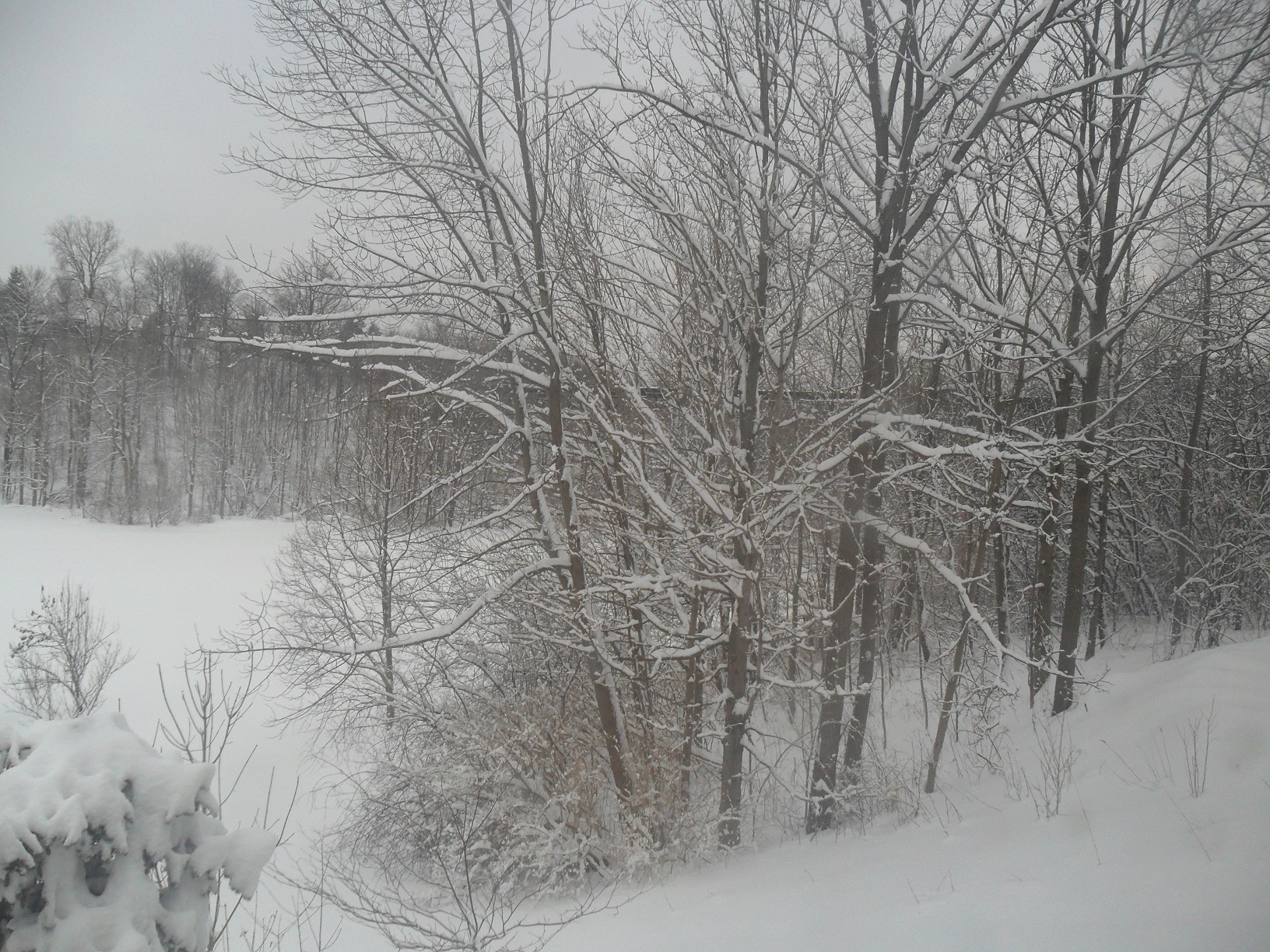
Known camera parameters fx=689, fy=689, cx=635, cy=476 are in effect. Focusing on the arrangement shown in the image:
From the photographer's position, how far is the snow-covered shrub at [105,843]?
2.40m

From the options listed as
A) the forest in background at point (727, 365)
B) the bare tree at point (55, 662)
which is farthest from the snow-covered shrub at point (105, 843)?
the bare tree at point (55, 662)

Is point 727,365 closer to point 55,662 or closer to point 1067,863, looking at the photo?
point 1067,863

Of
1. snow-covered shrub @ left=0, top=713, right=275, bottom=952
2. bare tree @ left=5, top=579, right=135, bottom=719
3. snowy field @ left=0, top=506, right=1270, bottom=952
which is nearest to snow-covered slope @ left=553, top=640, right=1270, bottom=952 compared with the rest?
snowy field @ left=0, top=506, right=1270, bottom=952

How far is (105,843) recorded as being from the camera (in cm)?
256

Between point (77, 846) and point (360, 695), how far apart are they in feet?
34.7

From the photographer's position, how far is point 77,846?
99.1 inches

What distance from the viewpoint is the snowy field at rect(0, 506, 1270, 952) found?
3271 mm

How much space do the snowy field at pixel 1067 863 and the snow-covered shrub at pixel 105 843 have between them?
279 cm

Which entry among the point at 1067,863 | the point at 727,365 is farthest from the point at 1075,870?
the point at 727,365

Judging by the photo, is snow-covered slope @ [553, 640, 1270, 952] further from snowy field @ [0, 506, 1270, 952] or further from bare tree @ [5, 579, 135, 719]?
bare tree @ [5, 579, 135, 719]

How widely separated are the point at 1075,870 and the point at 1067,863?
0.12 meters

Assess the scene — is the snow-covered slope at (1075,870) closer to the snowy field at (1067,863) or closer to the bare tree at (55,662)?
the snowy field at (1067,863)

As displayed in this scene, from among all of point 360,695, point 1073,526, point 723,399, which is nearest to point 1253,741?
point 1073,526

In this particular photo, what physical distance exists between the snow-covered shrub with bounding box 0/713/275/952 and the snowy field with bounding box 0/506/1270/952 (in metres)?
2.79
